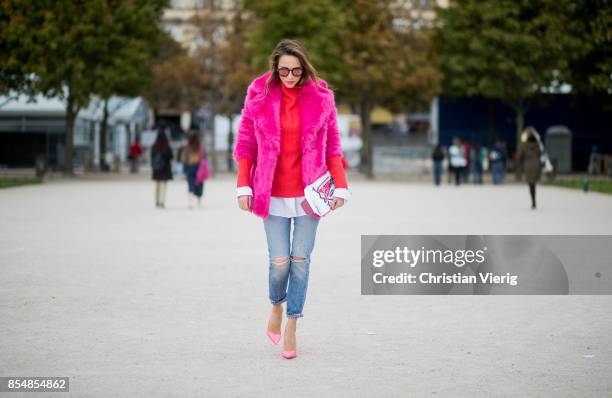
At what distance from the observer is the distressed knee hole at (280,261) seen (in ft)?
23.6

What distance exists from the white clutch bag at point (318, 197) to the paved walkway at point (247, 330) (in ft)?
3.01

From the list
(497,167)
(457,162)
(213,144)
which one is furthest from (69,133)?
(497,167)

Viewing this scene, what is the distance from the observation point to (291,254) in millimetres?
7242

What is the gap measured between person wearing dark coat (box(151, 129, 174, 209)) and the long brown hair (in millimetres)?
16321

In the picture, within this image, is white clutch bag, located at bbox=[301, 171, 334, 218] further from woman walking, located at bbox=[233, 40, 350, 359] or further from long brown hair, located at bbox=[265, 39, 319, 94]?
long brown hair, located at bbox=[265, 39, 319, 94]

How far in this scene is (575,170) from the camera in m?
56.7

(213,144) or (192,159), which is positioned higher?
(192,159)

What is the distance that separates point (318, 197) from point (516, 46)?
130 feet

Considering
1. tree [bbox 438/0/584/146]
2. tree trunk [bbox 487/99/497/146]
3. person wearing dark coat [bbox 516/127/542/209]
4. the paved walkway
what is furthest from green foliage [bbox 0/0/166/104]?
the paved walkway

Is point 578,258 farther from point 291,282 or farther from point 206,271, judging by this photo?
point 291,282

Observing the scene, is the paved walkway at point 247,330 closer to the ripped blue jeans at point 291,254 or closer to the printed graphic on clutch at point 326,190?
the ripped blue jeans at point 291,254

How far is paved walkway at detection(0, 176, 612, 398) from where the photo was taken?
6.47m

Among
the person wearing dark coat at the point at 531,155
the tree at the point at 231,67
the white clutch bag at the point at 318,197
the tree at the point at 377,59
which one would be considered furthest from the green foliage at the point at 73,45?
the white clutch bag at the point at 318,197

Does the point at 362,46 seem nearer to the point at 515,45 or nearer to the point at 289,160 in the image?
the point at 515,45
